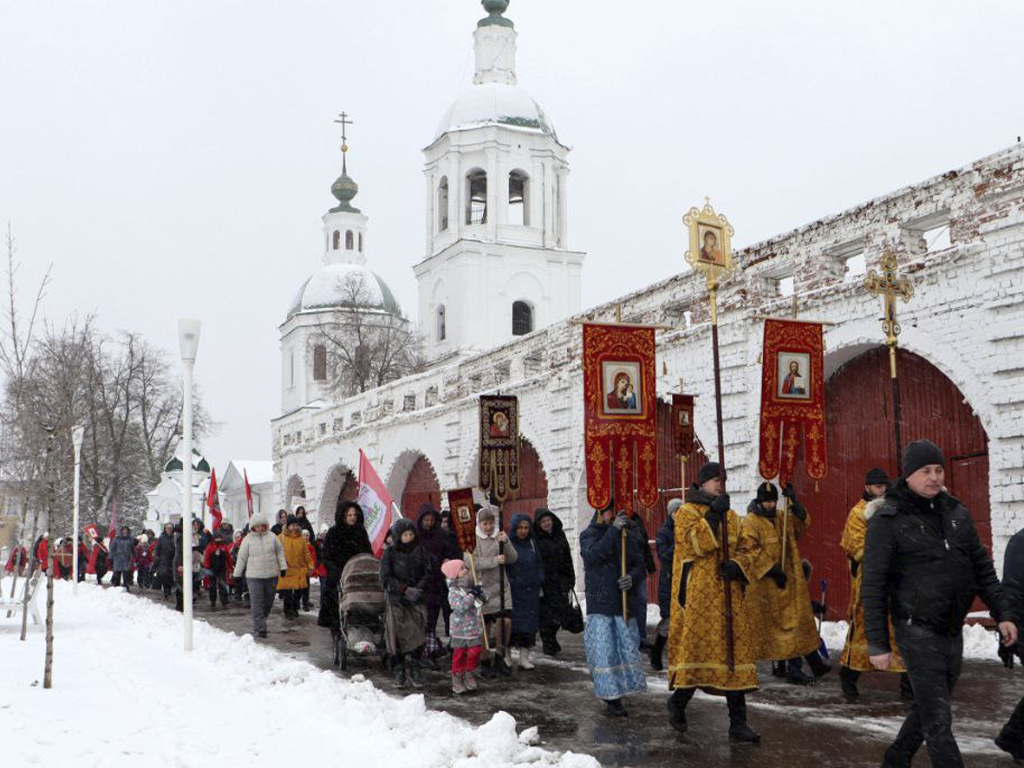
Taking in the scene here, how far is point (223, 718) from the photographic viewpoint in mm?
8641

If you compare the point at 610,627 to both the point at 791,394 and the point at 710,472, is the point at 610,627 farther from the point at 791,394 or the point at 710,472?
the point at 791,394

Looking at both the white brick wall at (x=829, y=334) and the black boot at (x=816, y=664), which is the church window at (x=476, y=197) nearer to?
the white brick wall at (x=829, y=334)

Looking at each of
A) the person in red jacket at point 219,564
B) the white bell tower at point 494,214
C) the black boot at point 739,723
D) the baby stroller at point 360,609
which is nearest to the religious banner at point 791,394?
the baby stroller at point 360,609

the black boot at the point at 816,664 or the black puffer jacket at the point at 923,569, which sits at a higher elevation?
the black puffer jacket at the point at 923,569

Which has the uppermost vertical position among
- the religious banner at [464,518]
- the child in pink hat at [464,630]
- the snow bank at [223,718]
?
the religious banner at [464,518]

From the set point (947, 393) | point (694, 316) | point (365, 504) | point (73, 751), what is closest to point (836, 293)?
point (947, 393)

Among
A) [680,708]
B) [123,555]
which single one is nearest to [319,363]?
[123,555]

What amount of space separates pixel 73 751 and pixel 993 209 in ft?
33.3

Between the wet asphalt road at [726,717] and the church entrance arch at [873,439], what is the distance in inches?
107

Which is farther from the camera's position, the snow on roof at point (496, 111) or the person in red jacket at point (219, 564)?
the snow on roof at point (496, 111)

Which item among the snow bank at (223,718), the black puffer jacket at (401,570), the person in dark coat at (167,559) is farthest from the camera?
the person in dark coat at (167,559)

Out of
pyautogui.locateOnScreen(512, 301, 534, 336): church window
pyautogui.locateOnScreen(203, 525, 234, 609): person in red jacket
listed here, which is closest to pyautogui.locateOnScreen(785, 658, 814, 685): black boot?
pyautogui.locateOnScreen(203, 525, 234, 609): person in red jacket

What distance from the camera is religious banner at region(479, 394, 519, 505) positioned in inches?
484

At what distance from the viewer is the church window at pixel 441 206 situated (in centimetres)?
4601
